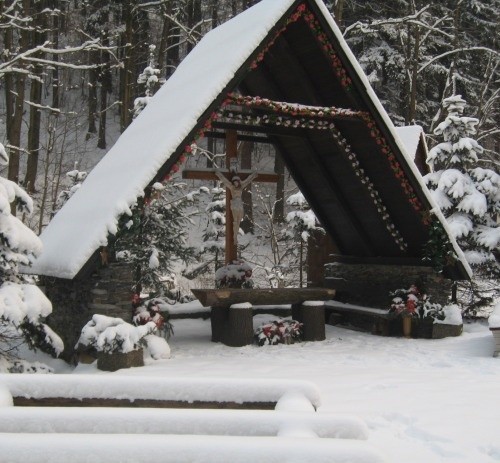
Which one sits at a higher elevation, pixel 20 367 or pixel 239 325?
pixel 239 325

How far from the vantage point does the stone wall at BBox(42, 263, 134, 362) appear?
868cm

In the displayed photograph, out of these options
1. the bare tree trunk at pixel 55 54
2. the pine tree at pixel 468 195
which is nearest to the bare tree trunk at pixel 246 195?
the bare tree trunk at pixel 55 54

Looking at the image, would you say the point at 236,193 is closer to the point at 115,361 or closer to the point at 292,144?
the point at 292,144

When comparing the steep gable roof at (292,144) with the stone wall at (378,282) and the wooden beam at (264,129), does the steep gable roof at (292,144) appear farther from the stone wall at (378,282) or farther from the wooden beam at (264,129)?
the stone wall at (378,282)

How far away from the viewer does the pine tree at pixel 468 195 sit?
1277 cm

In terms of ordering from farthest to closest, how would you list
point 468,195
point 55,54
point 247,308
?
point 55,54 < point 468,195 < point 247,308

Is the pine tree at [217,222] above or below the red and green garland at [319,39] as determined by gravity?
below

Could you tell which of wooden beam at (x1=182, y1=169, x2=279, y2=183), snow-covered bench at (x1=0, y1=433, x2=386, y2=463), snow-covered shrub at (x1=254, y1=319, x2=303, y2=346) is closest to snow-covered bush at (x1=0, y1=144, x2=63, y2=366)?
wooden beam at (x1=182, y1=169, x2=279, y2=183)

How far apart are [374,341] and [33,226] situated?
1422 cm

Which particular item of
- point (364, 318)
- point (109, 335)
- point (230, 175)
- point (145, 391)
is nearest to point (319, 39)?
point (230, 175)

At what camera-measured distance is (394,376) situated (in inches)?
306

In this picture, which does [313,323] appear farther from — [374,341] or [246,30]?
[246,30]

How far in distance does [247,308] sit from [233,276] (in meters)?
0.94

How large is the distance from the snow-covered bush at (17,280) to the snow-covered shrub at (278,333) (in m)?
3.53
